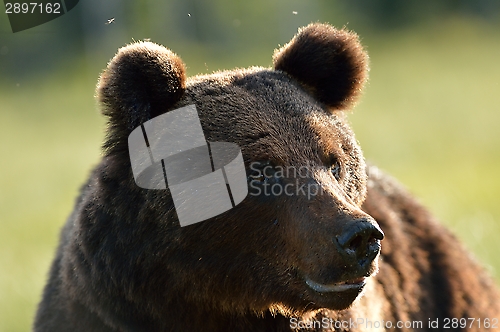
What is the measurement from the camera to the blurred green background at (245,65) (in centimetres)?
1098

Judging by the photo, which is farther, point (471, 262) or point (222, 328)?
point (471, 262)

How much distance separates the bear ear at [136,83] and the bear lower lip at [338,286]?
4.38ft

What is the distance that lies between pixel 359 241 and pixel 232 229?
75 centimetres

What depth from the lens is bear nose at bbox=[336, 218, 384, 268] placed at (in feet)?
10.7

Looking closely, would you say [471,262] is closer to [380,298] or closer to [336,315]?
[380,298]

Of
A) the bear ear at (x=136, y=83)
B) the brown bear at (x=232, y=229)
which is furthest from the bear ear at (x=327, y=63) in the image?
the bear ear at (x=136, y=83)

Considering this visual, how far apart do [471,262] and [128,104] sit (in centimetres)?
352

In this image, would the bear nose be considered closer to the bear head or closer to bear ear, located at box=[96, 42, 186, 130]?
the bear head

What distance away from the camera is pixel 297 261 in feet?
11.8

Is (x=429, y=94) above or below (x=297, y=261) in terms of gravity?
below

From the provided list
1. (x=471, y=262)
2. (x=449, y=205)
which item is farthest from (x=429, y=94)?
(x=471, y=262)

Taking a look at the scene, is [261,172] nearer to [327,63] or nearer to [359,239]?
[359,239]

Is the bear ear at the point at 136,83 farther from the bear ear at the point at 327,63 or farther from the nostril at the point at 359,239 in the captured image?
the nostril at the point at 359,239

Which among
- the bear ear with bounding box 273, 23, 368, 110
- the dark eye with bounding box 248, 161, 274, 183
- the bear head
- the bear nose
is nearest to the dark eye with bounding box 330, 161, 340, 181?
the bear head
